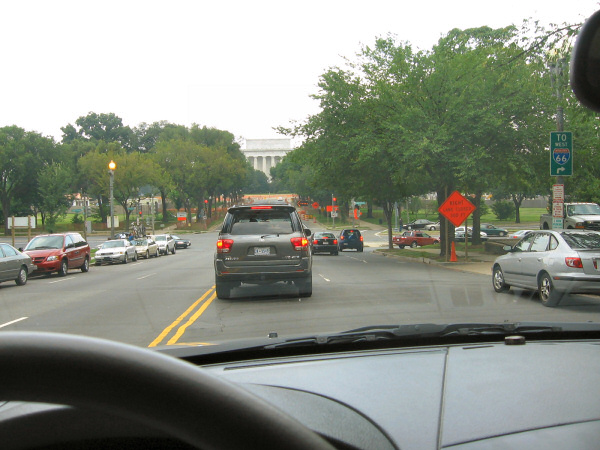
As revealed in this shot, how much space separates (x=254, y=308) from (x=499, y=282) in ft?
20.8

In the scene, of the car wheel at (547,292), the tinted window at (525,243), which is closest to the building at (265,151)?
the tinted window at (525,243)

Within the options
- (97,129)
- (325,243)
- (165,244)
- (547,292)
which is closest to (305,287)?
(547,292)

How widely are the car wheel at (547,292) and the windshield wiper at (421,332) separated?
7931 millimetres

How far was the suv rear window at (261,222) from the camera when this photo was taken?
12539 mm

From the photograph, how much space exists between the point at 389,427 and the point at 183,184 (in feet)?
275

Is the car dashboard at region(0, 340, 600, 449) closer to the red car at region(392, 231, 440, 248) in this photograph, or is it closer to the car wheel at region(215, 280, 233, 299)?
the car wheel at region(215, 280, 233, 299)

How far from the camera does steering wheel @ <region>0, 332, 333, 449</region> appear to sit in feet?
3.20

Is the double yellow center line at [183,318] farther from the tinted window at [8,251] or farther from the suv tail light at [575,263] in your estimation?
the tinted window at [8,251]

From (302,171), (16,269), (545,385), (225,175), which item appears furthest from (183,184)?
(545,385)

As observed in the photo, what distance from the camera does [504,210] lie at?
82125mm

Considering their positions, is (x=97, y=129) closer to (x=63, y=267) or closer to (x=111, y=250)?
(x=111, y=250)

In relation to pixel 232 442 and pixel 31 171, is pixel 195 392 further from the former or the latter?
pixel 31 171

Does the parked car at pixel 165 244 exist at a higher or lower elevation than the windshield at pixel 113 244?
lower

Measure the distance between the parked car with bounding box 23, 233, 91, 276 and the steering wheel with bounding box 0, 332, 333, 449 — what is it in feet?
75.8
